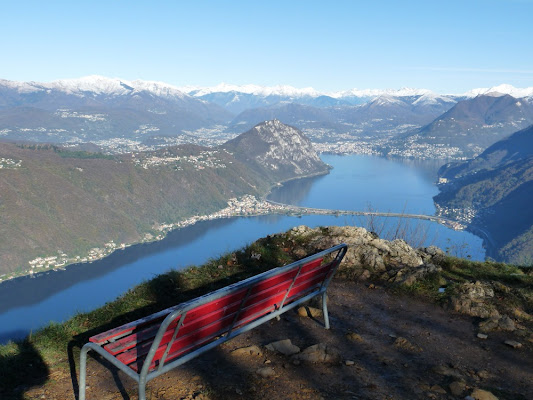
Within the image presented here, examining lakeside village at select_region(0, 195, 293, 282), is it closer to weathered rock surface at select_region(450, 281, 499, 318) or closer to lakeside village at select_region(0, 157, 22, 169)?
lakeside village at select_region(0, 157, 22, 169)

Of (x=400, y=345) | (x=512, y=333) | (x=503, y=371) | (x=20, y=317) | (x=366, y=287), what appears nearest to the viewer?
(x=503, y=371)

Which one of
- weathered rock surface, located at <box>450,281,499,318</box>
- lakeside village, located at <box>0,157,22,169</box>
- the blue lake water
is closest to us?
weathered rock surface, located at <box>450,281,499,318</box>

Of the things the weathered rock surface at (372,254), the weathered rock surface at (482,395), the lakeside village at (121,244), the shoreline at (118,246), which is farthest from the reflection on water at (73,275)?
the weathered rock surface at (482,395)

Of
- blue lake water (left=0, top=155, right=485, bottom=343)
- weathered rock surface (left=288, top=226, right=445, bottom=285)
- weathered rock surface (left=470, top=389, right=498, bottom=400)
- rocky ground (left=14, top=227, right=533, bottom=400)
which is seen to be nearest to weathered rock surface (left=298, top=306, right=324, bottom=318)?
rocky ground (left=14, top=227, right=533, bottom=400)

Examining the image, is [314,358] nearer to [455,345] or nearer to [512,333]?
[455,345]

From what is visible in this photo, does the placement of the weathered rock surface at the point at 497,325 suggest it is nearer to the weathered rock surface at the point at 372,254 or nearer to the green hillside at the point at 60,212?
the weathered rock surface at the point at 372,254

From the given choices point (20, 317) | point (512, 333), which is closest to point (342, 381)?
point (512, 333)

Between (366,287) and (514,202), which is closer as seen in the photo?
(366,287)
